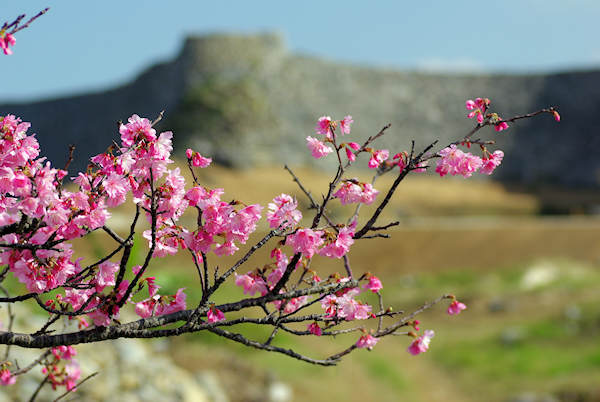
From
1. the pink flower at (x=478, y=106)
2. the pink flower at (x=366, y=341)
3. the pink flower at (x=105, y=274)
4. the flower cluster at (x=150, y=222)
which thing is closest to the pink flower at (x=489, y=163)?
the flower cluster at (x=150, y=222)

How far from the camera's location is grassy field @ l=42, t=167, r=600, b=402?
349 inches

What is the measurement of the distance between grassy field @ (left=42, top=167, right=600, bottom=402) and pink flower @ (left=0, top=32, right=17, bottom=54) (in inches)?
286

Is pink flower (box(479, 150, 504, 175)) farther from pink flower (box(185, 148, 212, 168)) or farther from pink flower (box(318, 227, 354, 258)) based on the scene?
pink flower (box(185, 148, 212, 168))

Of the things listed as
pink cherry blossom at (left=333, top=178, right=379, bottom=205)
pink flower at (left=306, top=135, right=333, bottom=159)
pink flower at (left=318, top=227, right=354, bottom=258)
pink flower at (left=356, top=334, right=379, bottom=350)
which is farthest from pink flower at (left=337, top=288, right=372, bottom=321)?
pink flower at (left=306, top=135, right=333, bottom=159)

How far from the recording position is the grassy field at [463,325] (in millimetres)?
8859

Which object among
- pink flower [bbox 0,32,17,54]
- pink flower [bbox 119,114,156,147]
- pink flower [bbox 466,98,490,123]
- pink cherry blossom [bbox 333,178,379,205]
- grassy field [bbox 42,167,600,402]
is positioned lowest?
grassy field [bbox 42,167,600,402]

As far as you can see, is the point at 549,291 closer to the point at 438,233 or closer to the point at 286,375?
the point at 438,233

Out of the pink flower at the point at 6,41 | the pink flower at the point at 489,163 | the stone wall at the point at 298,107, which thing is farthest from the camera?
the stone wall at the point at 298,107

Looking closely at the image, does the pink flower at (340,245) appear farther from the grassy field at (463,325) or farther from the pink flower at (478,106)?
the grassy field at (463,325)

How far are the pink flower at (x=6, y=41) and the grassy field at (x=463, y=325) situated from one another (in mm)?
7263

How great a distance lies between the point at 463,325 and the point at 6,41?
1205 centimetres

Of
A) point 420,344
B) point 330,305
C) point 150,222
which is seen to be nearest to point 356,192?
point 330,305

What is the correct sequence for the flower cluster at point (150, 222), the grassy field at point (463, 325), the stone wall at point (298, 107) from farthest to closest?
the stone wall at point (298, 107), the grassy field at point (463, 325), the flower cluster at point (150, 222)

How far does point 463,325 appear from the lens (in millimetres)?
12109
